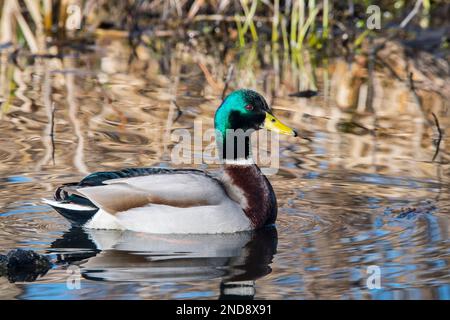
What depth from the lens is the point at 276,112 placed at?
10852mm

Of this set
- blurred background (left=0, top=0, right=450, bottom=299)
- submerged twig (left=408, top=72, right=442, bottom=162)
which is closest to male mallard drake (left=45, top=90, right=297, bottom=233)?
blurred background (left=0, top=0, right=450, bottom=299)

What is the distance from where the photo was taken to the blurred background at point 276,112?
597 centimetres

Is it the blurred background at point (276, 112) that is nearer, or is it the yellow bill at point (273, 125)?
the blurred background at point (276, 112)

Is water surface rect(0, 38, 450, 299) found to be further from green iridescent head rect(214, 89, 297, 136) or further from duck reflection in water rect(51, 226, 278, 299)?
green iridescent head rect(214, 89, 297, 136)

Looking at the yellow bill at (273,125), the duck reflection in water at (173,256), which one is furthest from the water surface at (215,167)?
the yellow bill at (273,125)

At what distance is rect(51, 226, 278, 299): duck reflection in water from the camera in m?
5.82

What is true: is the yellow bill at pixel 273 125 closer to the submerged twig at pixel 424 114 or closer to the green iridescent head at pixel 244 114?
the green iridescent head at pixel 244 114

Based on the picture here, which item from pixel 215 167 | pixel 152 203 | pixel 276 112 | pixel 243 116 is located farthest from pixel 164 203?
pixel 276 112

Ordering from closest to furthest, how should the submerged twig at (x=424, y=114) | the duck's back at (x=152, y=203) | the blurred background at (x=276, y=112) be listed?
the blurred background at (x=276, y=112), the duck's back at (x=152, y=203), the submerged twig at (x=424, y=114)

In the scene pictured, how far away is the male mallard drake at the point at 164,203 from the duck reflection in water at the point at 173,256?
7 cm

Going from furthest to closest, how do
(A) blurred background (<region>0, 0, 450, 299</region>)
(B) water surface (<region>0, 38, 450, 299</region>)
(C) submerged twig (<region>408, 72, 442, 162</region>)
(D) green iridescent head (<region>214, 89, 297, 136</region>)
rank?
1. (C) submerged twig (<region>408, 72, 442, 162</region>)
2. (D) green iridescent head (<region>214, 89, 297, 136</region>)
3. (A) blurred background (<region>0, 0, 450, 299</region>)
4. (B) water surface (<region>0, 38, 450, 299</region>)

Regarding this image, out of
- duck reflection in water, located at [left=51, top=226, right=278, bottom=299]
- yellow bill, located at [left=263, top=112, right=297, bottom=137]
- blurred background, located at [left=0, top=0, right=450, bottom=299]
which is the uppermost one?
yellow bill, located at [left=263, top=112, right=297, bottom=137]

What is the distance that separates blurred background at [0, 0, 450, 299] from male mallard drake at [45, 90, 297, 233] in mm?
178
